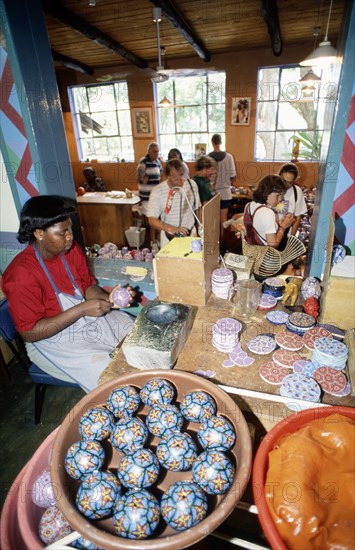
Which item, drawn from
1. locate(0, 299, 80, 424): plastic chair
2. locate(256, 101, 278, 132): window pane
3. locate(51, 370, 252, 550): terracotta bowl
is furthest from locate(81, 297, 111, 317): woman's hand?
locate(256, 101, 278, 132): window pane

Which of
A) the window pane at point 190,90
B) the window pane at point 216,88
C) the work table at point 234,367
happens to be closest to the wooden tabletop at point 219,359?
the work table at point 234,367

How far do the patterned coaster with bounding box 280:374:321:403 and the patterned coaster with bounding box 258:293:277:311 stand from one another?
0.72m

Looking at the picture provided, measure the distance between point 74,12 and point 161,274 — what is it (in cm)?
639

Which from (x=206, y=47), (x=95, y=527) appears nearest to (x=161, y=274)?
(x=95, y=527)

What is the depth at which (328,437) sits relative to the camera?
1116mm

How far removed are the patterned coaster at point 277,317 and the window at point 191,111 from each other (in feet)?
30.0

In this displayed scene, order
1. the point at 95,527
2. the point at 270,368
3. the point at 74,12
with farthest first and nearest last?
the point at 74,12 → the point at 270,368 → the point at 95,527

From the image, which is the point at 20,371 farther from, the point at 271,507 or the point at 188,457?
the point at 271,507

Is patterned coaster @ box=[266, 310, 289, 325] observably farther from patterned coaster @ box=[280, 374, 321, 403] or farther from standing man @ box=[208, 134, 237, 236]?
standing man @ box=[208, 134, 237, 236]

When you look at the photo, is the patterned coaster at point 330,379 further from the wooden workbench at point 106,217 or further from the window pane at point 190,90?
the window pane at point 190,90

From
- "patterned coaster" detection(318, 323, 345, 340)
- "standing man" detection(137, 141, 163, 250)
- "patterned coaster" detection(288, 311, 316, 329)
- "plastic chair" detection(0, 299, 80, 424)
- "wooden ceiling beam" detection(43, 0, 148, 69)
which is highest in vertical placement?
"wooden ceiling beam" detection(43, 0, 148, 69)

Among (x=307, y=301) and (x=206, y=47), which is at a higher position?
(x=206, y=47)

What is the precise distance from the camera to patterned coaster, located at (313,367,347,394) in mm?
1505

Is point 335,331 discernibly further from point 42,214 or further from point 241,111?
point 241,111
